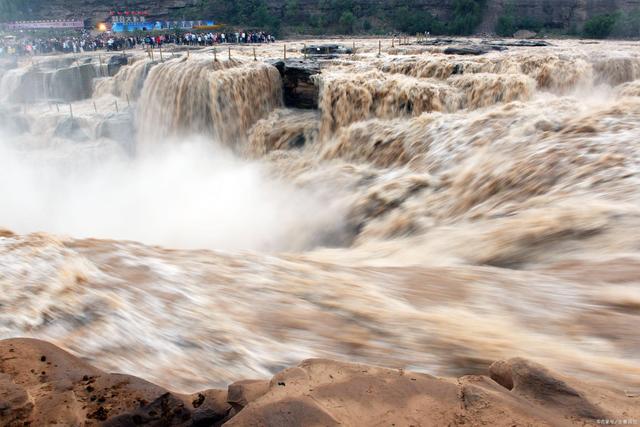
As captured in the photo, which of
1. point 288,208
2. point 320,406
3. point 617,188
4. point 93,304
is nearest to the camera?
point 320,406

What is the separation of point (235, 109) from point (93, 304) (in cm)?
890

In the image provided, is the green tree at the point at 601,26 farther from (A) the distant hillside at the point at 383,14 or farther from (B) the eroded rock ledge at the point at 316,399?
(B) the eroded rock ledge at the point at 316,399

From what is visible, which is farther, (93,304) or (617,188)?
(617,188)

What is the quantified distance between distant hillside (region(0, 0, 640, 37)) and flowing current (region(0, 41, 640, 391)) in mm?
24241

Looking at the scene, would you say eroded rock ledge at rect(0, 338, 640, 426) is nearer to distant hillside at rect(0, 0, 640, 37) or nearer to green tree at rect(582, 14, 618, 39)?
distant hillside at rect(0, 0, 640, 37)

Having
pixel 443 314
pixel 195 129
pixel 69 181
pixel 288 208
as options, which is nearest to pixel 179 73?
pixel 195 129

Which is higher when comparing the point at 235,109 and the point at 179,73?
the point at 179,73

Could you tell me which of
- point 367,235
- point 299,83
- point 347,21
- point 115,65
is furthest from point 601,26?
point 367,235

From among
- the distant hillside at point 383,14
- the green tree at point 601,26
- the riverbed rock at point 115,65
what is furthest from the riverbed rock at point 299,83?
the distant hillside at point 383,14

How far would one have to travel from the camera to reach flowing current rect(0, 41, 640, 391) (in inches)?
91.0

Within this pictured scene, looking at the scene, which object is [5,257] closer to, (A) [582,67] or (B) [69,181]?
(A) [582,67]

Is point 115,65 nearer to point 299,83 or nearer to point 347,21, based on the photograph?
point 299,83

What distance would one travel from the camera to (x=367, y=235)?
4902mm

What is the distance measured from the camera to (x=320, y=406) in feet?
5.27
